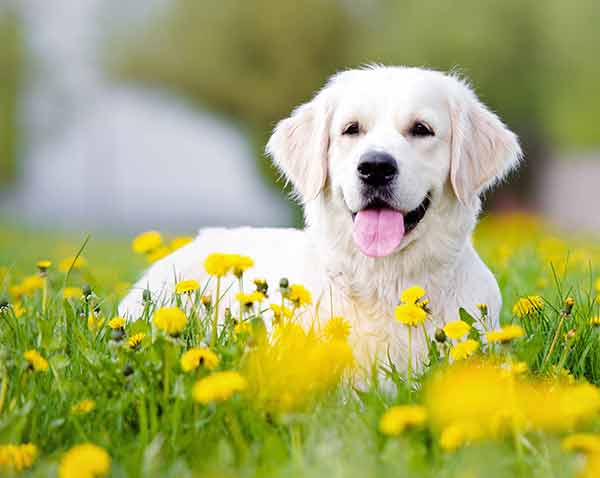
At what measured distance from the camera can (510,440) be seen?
93.0 inches

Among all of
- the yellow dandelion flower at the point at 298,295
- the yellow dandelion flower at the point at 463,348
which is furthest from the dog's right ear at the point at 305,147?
the yellow dandelion flower at the point at 463,348

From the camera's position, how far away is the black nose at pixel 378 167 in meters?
3.45

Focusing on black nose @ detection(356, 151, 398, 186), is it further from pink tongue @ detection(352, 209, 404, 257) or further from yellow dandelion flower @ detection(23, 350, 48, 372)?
yellow dandelion flower @ detection(23, 350, 48, 372)

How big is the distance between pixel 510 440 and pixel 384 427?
17.9 inches

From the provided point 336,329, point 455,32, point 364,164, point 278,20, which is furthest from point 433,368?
point 278,20

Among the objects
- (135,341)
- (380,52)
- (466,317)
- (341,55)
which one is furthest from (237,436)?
(341,55)

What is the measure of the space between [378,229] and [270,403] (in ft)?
4.19

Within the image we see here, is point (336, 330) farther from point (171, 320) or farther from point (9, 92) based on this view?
point (9, 92)

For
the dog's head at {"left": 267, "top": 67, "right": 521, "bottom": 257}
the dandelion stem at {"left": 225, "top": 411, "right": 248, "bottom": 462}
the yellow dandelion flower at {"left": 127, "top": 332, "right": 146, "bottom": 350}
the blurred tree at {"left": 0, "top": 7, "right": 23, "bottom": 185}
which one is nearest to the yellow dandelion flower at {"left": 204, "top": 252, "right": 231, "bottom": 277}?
the yellow dandelion flower at {"left": 127, "top": 332, "right": 146, "bottom": 350}

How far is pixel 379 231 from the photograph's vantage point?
3615 mm

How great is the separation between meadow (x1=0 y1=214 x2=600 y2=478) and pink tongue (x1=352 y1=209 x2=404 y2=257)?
0.55 metres

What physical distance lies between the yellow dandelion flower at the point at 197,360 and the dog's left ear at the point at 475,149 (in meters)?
1.58

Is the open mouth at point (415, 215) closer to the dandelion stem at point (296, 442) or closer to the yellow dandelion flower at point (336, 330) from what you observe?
the yellow dandelion flower at point (336, 330)

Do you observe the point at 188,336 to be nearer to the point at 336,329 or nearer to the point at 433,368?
the point at 336,329
